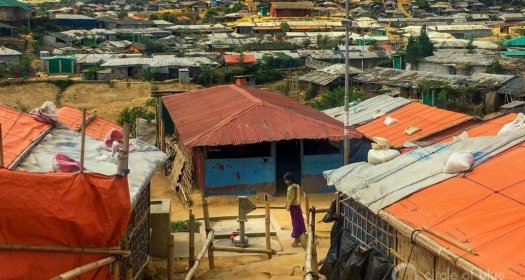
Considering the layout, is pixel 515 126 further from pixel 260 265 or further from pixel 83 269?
pixel 83 269

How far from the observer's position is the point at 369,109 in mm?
21688

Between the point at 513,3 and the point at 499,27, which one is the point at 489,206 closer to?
the point at 499,27

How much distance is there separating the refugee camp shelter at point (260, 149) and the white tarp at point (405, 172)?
19.6ft

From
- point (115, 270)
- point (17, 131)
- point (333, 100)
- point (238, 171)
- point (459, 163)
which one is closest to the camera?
point (115, 270)

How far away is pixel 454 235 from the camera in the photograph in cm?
700

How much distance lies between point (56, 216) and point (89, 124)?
4652 mm

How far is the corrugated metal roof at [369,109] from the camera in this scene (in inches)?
808

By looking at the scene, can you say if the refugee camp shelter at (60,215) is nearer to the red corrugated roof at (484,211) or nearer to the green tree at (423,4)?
the red corrugated roof at (484,211)

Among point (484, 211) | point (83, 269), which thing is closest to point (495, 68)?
point (484, 211)

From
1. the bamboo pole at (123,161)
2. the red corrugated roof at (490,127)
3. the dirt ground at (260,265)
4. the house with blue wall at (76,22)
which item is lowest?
the dirt ground at (260,265)

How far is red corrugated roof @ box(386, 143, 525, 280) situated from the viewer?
636 centimetres

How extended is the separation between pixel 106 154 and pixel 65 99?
28.6 metres

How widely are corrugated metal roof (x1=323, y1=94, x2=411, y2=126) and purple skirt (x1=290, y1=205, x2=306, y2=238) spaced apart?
29.1 ft

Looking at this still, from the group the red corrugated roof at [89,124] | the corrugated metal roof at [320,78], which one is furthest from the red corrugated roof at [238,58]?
the red corrugated roof at [89,124]
